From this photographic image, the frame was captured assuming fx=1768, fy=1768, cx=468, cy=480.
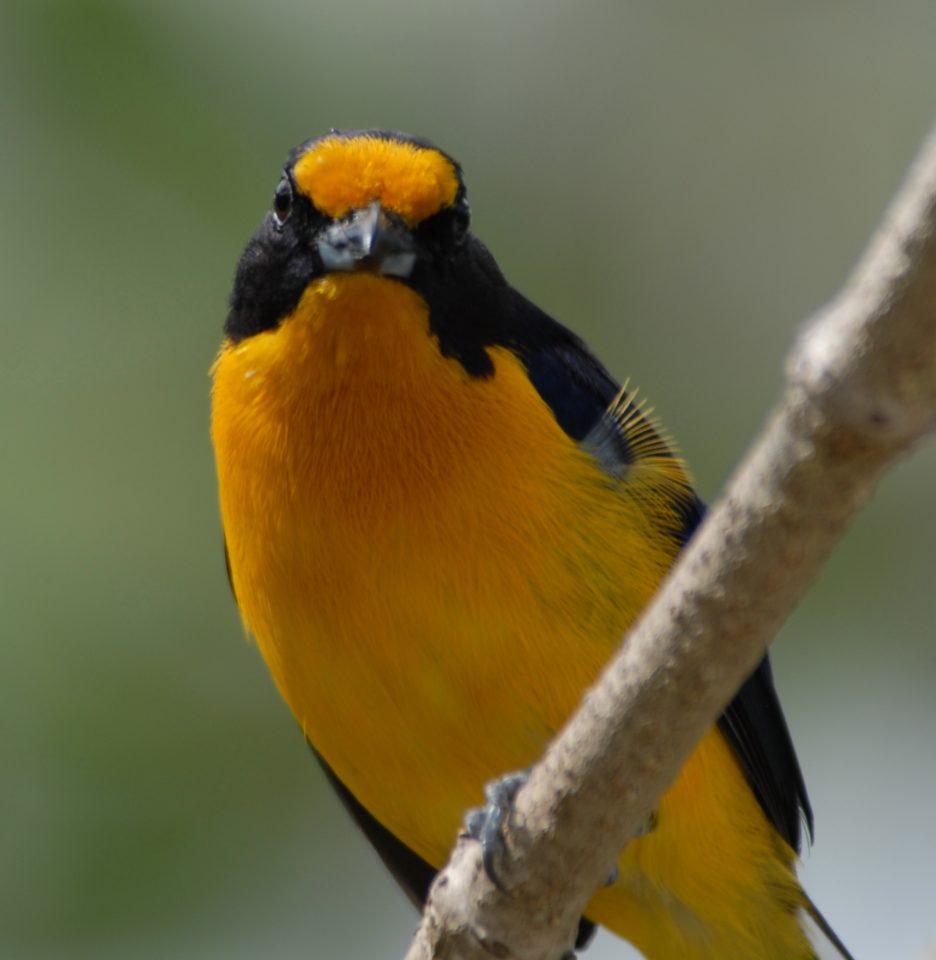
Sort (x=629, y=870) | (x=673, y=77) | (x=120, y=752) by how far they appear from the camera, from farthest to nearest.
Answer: (x=673, y=77) → (x=120, y=752) → (x=629, y=870)

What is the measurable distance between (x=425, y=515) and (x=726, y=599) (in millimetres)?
1532

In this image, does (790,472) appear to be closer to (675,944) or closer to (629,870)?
(629,870)

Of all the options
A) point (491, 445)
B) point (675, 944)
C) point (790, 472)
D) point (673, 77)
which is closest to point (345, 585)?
point (491, 445)

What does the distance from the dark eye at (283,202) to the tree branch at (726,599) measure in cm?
180

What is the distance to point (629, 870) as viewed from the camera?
4.80 m

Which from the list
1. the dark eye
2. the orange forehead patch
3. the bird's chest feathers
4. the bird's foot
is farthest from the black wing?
the bird's foot

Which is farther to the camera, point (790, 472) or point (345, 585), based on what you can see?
point (345, 585)

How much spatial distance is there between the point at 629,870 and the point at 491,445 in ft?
4.15

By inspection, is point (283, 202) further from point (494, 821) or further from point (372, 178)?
point (494, 821)

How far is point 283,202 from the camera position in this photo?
4695mm

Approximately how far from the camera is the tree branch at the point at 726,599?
237 cm

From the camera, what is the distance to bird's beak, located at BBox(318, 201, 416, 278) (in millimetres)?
4328

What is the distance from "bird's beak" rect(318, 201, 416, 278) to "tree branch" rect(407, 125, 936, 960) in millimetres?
1451

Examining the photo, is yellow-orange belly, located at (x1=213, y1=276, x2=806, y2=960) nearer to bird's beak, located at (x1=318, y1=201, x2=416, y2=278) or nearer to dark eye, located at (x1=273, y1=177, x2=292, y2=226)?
bird's beak, located at (x1=318, y1=201, x2=416, y2=278)
